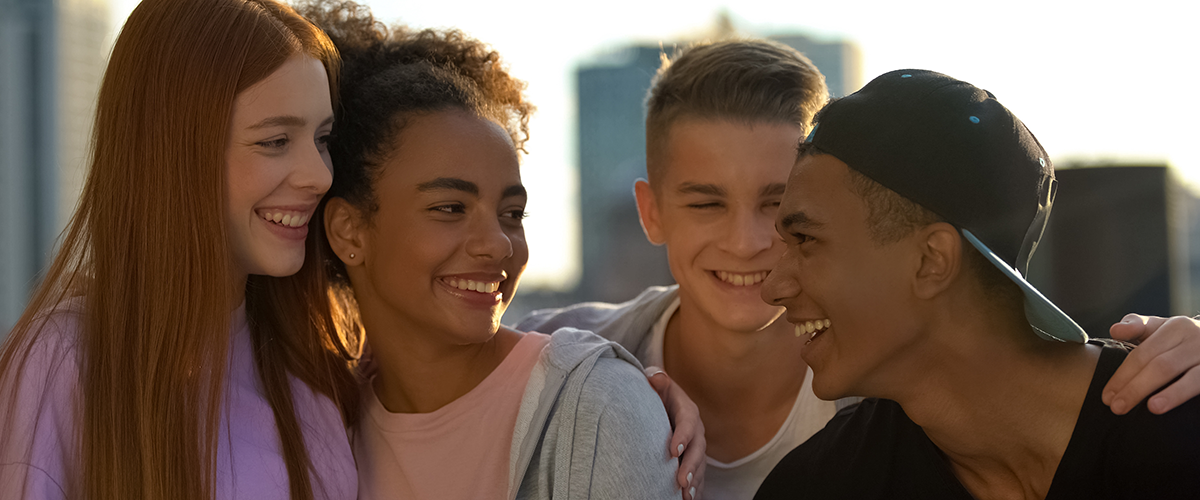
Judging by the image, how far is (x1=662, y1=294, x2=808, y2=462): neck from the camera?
2436 millimetres

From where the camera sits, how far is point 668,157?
251 cm

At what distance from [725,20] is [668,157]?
13.7 feet

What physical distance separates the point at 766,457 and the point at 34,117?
6.18 metres

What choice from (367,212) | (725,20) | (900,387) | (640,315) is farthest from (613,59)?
(900,387)

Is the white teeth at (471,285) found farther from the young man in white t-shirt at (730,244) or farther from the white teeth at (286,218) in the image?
the young man in white t-shirt at (730,244)

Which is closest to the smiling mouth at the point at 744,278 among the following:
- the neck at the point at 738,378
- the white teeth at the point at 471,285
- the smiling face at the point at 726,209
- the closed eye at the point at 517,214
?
the smiling face at the point at 726,209

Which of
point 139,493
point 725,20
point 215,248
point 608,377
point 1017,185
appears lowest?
point 139,493

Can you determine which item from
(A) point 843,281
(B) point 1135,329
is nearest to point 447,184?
(A) point 843,281

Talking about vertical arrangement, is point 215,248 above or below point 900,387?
above

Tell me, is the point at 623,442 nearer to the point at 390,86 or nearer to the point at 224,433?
the point at 224,433

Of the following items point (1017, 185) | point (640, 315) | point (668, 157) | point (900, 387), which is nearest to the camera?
point (1017, 185)

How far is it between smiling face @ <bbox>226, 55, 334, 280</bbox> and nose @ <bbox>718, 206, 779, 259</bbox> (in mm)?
999

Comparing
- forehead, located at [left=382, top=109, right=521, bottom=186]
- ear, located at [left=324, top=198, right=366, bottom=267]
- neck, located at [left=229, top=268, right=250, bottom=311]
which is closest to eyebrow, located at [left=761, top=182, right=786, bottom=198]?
forehead, located at [left=382, top=109, right=521, bottom=186]

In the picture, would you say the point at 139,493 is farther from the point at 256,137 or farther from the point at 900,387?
A: the point at 900,387
